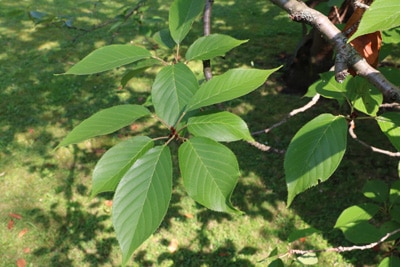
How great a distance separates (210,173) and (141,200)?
163mm

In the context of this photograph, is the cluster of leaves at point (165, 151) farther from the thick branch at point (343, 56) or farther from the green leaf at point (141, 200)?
the thick branch at point (343, 56)

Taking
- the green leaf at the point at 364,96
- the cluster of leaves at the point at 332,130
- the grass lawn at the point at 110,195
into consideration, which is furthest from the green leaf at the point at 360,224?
the green leaf at the point at 364,96

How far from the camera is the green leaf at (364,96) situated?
1188 millimetres

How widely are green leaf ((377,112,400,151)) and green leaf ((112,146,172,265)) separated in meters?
0.68

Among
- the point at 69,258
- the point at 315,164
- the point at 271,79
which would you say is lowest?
the point at 69,258

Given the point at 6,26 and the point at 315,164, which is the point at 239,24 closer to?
the point at 6,26

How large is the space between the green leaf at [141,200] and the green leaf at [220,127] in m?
0.14

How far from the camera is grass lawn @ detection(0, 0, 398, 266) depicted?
345 centimetres

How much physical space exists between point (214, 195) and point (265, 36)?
6667mm

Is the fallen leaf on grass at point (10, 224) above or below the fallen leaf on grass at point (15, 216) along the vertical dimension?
below

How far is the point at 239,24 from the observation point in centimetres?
778

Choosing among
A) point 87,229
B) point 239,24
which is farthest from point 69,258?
point 239,24

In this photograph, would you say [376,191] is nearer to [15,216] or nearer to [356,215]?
[356,215]

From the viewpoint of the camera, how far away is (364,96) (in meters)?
1.19
